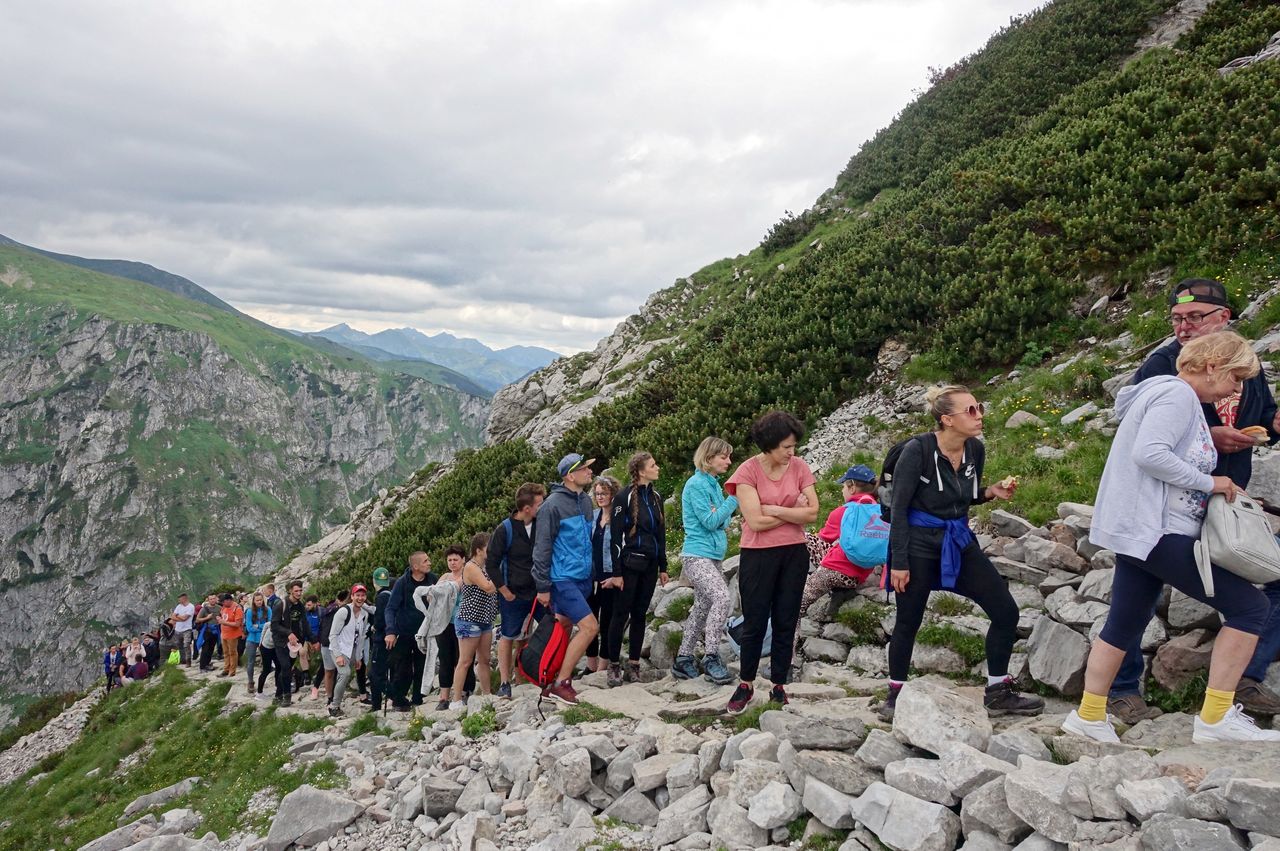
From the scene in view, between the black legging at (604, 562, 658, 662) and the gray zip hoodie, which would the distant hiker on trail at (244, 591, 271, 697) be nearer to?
the black legging at (604, 562, 658, 662)

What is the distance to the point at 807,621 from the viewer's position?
8914mm

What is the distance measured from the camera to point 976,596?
5566 millimetres

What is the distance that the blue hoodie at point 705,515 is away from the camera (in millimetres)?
7824

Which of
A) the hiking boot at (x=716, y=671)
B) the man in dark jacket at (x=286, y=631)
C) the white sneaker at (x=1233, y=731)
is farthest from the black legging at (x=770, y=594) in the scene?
the man in dark jacket at (x=286, y=631)

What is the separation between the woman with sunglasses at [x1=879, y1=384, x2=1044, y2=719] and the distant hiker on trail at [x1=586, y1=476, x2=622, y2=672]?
3826 mm

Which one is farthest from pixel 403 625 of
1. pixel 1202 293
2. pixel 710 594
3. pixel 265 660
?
pixel 1202 293

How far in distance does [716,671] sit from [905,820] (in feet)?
13.2

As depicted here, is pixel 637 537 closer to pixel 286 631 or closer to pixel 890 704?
pixel 890 704

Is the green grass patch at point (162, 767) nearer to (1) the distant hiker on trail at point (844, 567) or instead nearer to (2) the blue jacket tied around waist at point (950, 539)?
(1) the distant hiker on trail at point (844, 567)

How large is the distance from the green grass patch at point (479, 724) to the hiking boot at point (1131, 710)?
623 cm

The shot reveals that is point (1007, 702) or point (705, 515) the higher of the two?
point (705, 515)

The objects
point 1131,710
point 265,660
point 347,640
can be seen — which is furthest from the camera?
point 265,660

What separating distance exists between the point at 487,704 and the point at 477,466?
16755mm

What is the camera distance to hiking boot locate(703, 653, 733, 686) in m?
8.11
